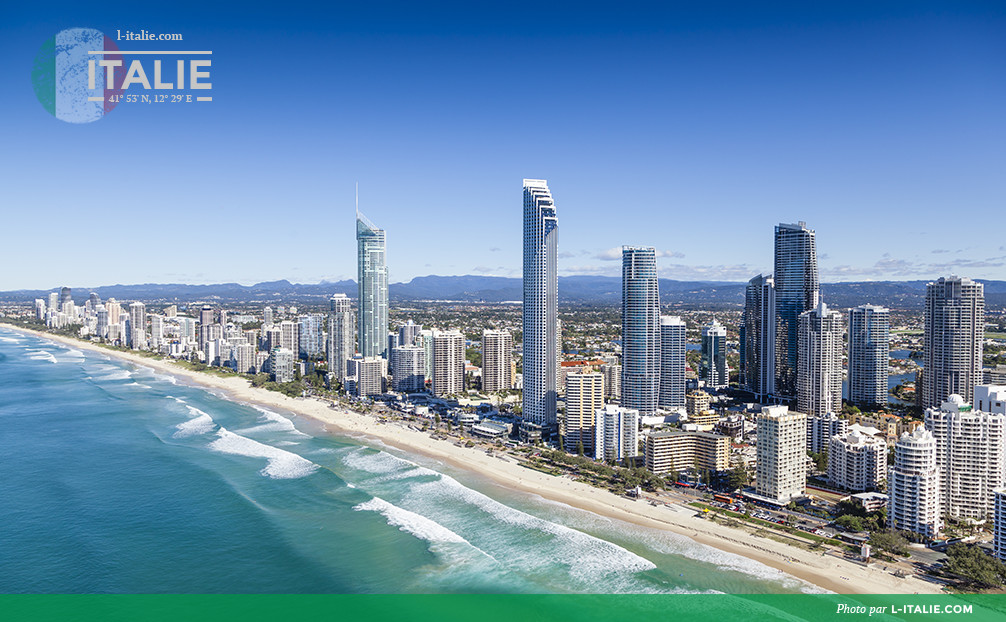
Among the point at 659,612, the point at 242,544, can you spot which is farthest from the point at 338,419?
the point at 659,612

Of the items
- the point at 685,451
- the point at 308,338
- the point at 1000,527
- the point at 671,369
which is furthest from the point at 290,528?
the point at 308,338

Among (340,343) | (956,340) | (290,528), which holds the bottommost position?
(290,528)

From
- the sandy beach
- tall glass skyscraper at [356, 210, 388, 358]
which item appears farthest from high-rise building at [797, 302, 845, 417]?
tall glass skyscraper at [356, 210, 388, 358]

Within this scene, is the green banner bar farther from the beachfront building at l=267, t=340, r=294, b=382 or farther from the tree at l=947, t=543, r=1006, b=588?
the beachfront building at l=267, t=340, r=294, b=382

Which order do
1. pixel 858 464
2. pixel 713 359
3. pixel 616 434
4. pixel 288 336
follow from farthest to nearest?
pixel 288 336 < pixel 713 359 < pixel 616 434 < pixel 858 464

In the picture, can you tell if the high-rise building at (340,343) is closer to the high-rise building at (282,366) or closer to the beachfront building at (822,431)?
the high-rise building at (282,366)

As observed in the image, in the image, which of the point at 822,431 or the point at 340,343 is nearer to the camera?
the point at 822,431

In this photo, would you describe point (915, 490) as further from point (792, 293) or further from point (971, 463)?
point (792, 293)

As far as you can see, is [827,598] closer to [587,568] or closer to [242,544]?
[587,568]
